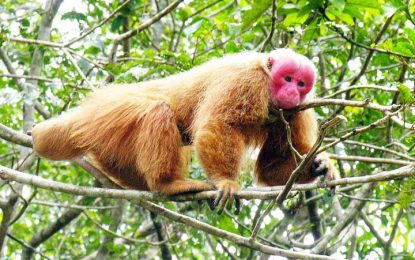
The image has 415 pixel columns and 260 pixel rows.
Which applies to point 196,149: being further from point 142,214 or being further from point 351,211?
point 142,214

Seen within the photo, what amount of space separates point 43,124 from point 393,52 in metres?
3.42

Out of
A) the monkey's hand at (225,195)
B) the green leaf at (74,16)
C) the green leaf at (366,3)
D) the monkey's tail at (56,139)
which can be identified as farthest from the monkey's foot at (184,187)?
the green leaf at (74,16)

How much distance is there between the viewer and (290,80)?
589 cm

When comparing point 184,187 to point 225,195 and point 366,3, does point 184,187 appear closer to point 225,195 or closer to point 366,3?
point 225,195

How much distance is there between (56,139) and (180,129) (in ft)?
4.06

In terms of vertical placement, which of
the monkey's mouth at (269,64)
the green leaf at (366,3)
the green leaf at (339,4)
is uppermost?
the green leaf at (339,4)

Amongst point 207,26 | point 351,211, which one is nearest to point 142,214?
point 351,211

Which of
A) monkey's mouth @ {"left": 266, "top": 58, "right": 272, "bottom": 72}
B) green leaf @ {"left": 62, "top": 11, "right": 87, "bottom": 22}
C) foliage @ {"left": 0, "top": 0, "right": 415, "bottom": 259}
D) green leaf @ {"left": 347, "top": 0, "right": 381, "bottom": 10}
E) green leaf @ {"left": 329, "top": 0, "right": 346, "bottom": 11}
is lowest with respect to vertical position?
foliage @ {"left": 0, "top": 0, "right": 415, "bottom": 259}

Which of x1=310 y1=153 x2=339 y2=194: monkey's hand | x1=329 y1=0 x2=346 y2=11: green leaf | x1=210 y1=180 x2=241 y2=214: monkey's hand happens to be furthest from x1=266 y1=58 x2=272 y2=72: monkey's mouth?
x1=210 y1=180 x2=241 y2=214: monkey's hand

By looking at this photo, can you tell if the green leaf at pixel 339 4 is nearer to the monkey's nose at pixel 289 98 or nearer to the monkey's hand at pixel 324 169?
the monkey's nose at pixel 289 98

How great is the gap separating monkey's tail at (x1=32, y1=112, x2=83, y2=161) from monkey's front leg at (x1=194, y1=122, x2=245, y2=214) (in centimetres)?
140

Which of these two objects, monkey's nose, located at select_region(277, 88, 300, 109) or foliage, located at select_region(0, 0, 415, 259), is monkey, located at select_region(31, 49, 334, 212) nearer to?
monkey's nose, located at select_region(277, 88, 300, 109)

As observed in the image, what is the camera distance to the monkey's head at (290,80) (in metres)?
5.81

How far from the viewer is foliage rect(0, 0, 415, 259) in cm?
693
